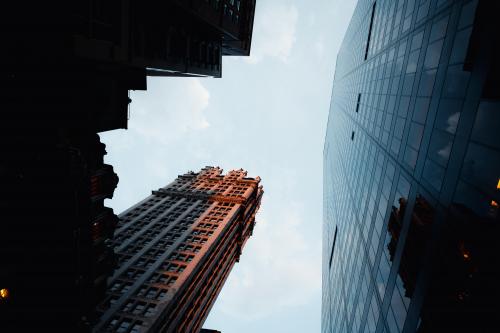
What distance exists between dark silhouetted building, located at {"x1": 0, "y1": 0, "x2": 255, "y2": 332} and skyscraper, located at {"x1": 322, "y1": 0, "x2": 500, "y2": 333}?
64.9ft

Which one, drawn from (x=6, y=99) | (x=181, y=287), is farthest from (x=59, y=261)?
(x=181, y=287)

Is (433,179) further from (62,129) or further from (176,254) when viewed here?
(176,254)

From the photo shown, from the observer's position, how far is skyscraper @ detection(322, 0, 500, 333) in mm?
13812

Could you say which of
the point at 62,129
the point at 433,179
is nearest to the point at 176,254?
the point at 62,129

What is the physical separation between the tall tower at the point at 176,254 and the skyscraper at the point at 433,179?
104 ft

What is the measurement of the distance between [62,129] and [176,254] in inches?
1893

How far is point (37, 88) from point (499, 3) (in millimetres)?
25326

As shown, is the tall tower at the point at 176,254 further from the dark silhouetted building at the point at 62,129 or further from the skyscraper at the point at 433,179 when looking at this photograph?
the skyscraper at the point at 433,179

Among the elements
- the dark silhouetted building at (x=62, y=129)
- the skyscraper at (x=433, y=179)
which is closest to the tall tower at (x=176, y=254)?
the dark silhouetted building at (x=62, y=129)

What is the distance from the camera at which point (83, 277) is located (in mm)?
26797

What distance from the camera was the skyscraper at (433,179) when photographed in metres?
13.8

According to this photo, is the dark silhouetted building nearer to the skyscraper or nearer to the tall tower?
the skyscraper

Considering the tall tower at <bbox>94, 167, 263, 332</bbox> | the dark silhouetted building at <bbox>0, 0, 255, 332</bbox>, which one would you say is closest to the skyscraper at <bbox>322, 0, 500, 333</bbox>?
the dark silhouetted building at <bbox>0, 0, 255, 332</bbox>

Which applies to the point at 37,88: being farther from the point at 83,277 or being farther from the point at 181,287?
the point at 181,287
